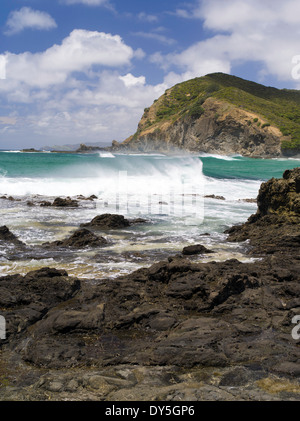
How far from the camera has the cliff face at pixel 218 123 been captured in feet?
302

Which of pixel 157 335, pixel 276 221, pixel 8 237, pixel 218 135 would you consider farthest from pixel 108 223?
pixel 218 135

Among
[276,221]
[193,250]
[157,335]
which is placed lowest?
[157,335]

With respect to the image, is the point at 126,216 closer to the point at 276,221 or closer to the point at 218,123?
the point at 276,221

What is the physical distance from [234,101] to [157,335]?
105430mm

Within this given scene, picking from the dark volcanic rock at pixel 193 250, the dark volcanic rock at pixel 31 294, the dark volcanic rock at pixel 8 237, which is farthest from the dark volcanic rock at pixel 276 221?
the dark volcanic rock at pixel 8 237

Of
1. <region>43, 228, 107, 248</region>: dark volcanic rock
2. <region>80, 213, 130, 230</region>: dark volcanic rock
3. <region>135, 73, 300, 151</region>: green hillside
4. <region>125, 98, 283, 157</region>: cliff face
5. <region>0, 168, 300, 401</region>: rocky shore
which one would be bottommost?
<region>0, 168, 300, 401</region>: rocky shore

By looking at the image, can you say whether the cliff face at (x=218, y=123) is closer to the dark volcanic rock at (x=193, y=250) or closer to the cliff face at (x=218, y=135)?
the cliff face at (x=218, y=135)

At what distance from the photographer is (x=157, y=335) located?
18.5 feet

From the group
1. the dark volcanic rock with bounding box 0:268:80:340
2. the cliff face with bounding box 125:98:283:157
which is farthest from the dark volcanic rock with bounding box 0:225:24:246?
the cliff face with bounding box 125:98:283:157

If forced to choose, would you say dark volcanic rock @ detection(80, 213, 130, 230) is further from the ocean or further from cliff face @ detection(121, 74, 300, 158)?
cliff face @ detection(121, 74, 300, 158)

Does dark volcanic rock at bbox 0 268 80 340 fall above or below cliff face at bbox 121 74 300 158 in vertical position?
below

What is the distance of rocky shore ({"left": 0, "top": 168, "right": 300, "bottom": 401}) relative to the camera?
4.21 meters

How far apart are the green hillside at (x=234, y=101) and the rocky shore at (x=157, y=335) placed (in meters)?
87.9
